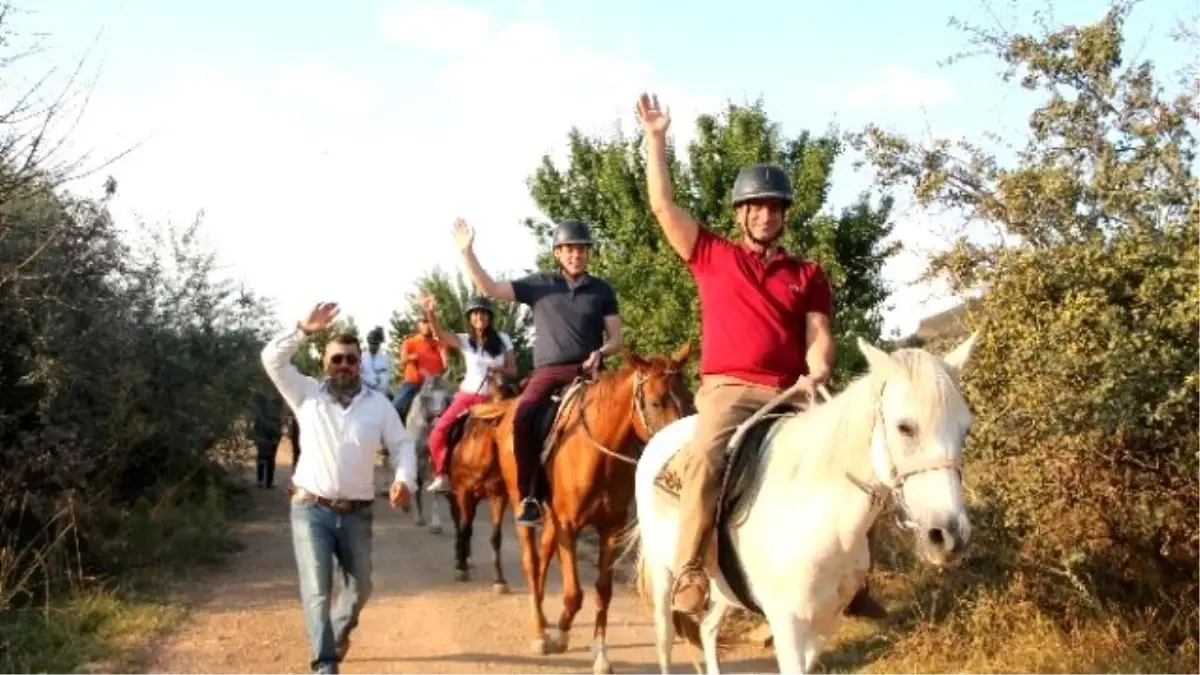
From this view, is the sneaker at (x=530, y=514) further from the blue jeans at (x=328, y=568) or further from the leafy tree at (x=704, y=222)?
the leafy tree at (x=704, y=222)

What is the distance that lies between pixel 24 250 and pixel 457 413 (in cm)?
439

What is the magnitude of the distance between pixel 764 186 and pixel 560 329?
370 centimetres

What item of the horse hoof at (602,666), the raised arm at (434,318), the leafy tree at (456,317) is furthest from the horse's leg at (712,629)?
the leafy tree at (456,317)

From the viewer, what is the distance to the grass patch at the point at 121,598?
26.5 ft

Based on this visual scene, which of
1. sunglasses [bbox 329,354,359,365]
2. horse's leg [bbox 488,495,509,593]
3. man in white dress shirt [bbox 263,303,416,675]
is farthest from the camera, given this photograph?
horse's leg [bbox 488,495,509,593]

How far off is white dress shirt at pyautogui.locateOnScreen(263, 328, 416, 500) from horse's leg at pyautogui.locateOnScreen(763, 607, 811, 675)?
280 cm

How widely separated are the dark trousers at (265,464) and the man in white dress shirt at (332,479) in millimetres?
11431

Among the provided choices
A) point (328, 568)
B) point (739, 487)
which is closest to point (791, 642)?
point (739, 487)

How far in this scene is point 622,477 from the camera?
28.2 ft

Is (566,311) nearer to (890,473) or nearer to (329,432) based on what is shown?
(329,432)

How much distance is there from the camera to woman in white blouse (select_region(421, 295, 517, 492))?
40.0 feet

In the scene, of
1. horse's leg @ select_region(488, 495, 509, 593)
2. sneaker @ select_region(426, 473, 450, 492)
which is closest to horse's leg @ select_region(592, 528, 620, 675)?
horse's leg @ select_region(488, 495, 509, 593)

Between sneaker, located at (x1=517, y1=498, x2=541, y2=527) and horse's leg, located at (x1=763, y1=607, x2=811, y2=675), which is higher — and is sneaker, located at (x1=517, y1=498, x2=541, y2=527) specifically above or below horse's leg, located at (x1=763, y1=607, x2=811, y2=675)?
above

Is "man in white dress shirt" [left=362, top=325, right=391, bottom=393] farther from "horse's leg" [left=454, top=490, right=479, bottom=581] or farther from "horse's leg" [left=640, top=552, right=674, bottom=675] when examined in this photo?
"horse's leg" [left=640, top=552, right=674, bottom=675]
